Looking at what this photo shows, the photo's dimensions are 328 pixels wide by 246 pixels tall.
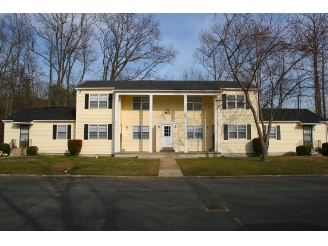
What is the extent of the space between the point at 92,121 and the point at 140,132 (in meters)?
4.12

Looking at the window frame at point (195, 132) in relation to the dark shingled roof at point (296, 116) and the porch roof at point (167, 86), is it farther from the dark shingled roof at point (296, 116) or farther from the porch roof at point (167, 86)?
the dark shingled roof at point (296, 116)

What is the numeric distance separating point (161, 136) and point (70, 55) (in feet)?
75.1

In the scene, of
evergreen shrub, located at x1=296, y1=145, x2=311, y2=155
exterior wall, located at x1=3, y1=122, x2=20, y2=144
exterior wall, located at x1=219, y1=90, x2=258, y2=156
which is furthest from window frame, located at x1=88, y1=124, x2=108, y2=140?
evergreen shrub, located at x1=296, y1=145, x2=311, y2=155

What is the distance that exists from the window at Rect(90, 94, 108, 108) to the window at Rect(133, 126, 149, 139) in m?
3.30

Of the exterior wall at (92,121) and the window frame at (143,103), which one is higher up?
the window frame at (143,103)

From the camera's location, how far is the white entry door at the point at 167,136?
23297 millimetres

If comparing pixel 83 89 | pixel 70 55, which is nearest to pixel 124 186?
pixel 83 89

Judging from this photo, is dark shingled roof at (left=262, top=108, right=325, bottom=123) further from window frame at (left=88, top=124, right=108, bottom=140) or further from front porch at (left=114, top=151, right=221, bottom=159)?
window frame at (left=88, top=124, right=108, bottom=140)

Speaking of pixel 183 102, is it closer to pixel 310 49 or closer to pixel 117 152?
pixel 117 152

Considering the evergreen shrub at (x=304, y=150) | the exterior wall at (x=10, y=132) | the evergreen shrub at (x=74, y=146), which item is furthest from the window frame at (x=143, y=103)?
the evergreen shrub at (x=304, y=150)

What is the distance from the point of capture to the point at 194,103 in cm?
2389

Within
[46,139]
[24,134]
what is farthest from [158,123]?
[24,134]

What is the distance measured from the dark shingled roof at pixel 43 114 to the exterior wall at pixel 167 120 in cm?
480

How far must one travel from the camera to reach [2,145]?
22094 mm
